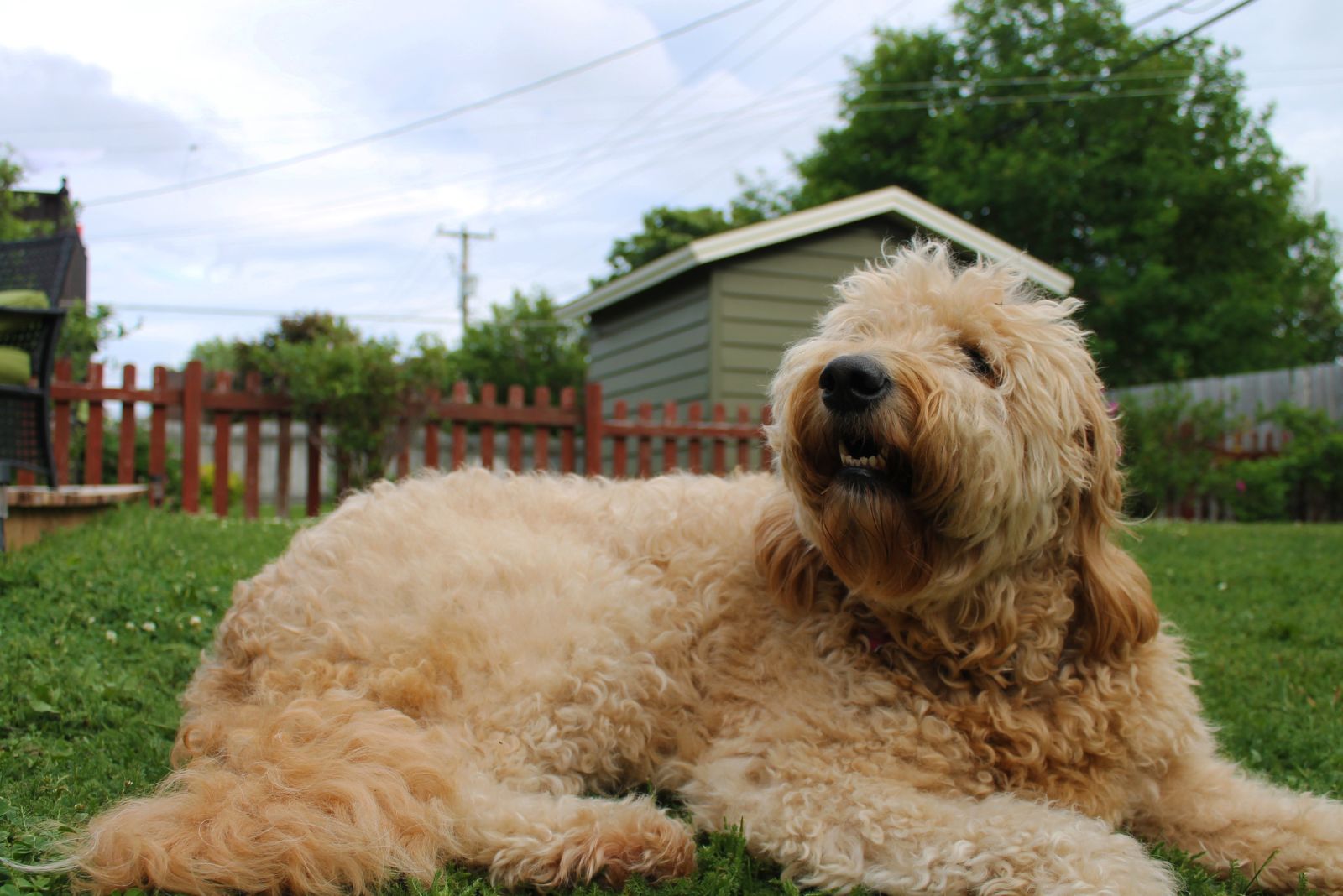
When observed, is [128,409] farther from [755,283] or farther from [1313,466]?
[1313,466]

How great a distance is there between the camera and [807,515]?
2.52 meters

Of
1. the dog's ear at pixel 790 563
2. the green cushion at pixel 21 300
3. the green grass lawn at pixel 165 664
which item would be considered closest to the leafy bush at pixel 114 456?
the green cushion at pixel 21 300

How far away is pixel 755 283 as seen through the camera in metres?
12.8

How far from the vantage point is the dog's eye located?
8.14 ft

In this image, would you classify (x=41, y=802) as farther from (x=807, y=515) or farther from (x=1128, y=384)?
(x=1128, y=384)

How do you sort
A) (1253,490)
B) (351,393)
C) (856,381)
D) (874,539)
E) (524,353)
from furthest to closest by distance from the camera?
(524,353) → (1253,490) → (351,393) → (874,539) → (856,381)

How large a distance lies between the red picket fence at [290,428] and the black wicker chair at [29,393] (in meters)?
2.02

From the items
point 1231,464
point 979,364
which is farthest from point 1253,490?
point 979,364

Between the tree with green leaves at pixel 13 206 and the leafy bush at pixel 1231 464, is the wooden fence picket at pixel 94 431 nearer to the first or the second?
the tree with green leaves at pixel 13 206

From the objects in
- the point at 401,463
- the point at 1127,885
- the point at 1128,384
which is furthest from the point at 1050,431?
the point at 1128,384

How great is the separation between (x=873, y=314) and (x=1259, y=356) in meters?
27.9

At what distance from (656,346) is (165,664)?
10.7 metres

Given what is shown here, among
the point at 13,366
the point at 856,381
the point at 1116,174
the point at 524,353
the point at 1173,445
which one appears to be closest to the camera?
the point at 856,381

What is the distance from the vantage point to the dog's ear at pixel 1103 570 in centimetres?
257
